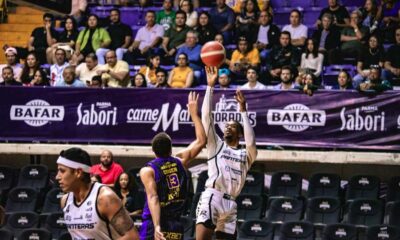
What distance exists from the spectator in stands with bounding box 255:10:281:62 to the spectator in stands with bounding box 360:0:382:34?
1.69 metres

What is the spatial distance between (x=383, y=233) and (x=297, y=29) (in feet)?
17.6

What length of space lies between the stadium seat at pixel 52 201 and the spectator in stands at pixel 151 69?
2.64 metres

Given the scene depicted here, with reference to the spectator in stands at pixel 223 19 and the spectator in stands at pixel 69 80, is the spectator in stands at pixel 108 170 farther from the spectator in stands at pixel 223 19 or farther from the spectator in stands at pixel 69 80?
the spectator in stands at pixel 223 19

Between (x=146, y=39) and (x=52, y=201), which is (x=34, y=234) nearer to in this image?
(x=52, y=201)

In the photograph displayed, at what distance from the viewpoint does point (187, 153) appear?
11586 millimetres

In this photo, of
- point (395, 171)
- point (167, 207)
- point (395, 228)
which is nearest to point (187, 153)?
point (167, 207)

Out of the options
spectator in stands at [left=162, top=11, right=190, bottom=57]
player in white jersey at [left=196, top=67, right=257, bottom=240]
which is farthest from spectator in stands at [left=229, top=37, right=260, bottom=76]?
player in white jersey at [left=196, top=67, right=257, bottom=240]

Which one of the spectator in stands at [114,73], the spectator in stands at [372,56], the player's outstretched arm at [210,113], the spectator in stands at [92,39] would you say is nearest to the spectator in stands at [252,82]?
the spectator in stands at [372,56]

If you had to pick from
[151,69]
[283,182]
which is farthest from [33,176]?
[283,182]

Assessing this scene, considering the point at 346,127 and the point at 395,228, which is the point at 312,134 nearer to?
the point at 346,127

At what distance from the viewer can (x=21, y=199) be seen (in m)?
18.0

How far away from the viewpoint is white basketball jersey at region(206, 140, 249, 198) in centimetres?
1245

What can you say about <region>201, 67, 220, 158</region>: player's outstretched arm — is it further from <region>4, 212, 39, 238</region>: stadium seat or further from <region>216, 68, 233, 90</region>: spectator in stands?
<region>4, 212, 39, 238</region>: stadium seat

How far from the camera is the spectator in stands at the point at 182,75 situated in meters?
18.3
